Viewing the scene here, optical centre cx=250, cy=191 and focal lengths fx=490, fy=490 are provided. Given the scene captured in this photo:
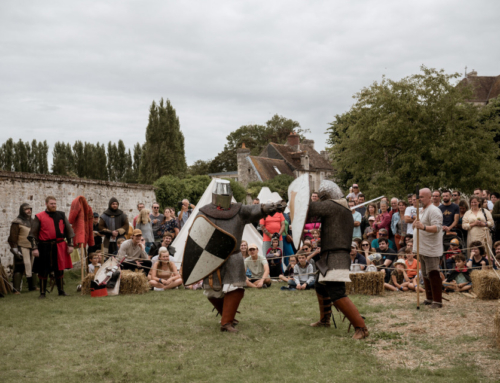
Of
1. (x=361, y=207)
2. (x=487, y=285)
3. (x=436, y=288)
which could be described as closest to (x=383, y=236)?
(x=361, y=207)

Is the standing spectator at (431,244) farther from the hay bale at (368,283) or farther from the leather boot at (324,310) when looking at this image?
the leather boot at (324,310)

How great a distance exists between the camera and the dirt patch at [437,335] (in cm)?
399

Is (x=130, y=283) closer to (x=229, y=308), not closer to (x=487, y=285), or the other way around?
(x=229, y=308)

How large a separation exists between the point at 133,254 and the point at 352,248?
394cm

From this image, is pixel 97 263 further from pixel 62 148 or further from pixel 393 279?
pixel 62 148

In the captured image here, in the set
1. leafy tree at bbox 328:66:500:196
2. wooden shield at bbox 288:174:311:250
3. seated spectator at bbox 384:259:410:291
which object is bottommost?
seated spectator at bbox 384:259:410:291

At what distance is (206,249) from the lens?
5098 mm

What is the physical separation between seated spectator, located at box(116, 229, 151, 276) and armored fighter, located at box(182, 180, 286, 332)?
385 cm

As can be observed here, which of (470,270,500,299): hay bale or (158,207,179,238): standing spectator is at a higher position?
(158,207,179,238): standing spectator

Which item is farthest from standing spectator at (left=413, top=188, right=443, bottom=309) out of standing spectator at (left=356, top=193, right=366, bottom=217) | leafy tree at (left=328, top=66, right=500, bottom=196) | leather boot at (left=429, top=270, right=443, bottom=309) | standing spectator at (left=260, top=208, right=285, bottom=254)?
leafy tree at (left=328, top=66, right=500, bottom=196)

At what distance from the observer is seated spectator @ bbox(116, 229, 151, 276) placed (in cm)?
881

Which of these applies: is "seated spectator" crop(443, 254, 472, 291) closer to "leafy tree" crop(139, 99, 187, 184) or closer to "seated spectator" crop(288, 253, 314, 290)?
"seated spectator" crop(288, 253, 314, 290)

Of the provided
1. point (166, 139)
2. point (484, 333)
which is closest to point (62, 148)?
point (166, 139)

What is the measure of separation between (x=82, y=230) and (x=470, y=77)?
4418 centimetres
